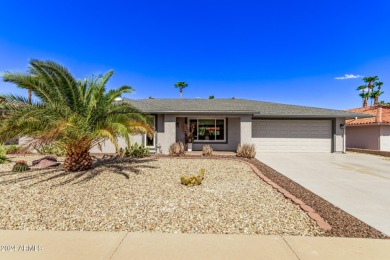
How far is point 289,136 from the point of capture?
50.4ft

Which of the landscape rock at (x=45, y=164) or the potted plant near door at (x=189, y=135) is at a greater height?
the potted plant near door at (x=189, y=135)

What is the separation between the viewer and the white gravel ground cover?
3.81 metres

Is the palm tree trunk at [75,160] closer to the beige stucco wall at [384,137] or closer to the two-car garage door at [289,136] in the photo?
the two-car garage door at [289,136]

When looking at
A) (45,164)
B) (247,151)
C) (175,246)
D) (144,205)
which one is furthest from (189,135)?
(175,246)

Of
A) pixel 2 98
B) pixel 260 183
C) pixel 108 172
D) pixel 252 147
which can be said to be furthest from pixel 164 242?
pixel 252 147

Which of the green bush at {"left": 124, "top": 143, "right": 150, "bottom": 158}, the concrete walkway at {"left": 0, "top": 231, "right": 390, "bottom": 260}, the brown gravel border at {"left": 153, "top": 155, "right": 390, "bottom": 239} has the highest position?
the green bush at {"left": 124, "top": 143, "right": 150, "bottom": 158}

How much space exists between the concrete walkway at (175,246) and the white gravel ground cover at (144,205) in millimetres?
227

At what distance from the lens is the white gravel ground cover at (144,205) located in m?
3.81

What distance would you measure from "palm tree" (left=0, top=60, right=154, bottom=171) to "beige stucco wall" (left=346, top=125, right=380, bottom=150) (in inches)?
726

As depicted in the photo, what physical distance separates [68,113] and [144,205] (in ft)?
14.8

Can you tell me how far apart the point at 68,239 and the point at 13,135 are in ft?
15.8

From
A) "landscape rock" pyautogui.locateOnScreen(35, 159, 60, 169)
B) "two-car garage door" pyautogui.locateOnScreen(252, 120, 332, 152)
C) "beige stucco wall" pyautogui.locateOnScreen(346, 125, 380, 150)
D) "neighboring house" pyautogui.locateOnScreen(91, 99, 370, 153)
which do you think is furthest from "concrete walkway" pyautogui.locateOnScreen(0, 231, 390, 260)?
"beige stucco wall" pyautogui.locateOnScreen(346, 125, 380, 150)

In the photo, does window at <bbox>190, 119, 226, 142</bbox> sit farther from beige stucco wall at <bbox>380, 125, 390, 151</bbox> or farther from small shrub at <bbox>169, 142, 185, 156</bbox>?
beige stucco wall at <bbox>380, 125, 390, 151</bbox>

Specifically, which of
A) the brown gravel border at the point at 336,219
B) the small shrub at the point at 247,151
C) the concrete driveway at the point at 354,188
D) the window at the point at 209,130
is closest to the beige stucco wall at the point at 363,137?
the concrete driveway at the point at 354,188
